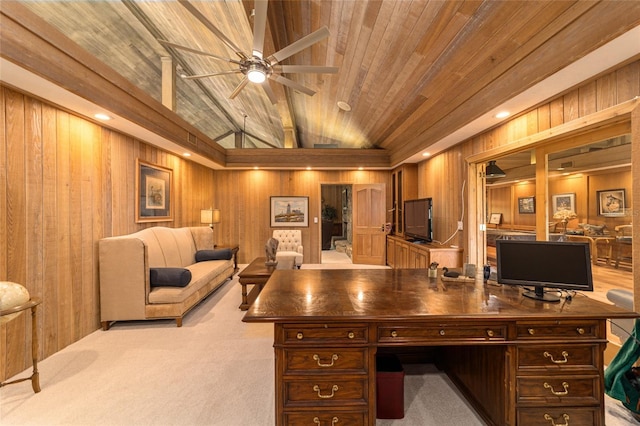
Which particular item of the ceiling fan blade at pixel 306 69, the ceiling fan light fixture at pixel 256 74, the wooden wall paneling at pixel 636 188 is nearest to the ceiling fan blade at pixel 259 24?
the ceiling fan light fixture at pixel 256 74

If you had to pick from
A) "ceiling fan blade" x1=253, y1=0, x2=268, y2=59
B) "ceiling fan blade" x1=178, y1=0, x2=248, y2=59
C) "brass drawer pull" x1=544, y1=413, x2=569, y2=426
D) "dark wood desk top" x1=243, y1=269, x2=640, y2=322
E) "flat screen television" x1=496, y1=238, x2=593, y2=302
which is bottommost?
"brass drawer pull" x1=544, y1=413, x2=569, y2=426

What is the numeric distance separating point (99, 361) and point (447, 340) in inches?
120

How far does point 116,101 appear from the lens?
108 inches

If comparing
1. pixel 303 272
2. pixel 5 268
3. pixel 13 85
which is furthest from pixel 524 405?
pixel 13 85

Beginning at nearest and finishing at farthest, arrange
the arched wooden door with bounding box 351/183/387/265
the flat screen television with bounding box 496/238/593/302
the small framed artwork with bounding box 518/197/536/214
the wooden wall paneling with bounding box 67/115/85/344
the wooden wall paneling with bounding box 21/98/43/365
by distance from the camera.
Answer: the flat screen television with bounding box 496/238/593/302, the wooden wall paneling with bounding box 21/98/43/365, the wooden wall paneling with bounding box 67/115/85/344, the small framed artwork with bounding box 518/197/536/214, the arched wooden door with bounding box 351/183/387/265

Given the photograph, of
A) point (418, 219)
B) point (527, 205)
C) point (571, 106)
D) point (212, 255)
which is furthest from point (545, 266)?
point (212, 255)

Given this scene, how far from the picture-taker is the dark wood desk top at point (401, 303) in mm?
1395

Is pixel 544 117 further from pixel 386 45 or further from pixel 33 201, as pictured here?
pixel 33 201

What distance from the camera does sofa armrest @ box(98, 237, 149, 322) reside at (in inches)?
119

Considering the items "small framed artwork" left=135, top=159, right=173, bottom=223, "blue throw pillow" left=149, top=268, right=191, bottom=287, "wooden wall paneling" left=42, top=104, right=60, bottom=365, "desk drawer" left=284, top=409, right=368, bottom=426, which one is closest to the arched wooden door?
"small framed artwork" left=135, top=159, right=173, bottom=223

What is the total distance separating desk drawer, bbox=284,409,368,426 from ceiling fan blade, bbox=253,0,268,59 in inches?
105

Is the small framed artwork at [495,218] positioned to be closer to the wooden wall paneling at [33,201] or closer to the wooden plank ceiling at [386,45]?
the wooden plank ceiling at [386,45]

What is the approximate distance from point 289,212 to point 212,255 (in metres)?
2.37

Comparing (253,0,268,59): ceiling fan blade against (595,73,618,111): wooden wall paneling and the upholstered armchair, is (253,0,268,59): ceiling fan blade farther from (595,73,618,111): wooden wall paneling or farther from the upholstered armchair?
the upholstered armchair
